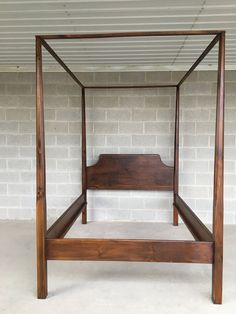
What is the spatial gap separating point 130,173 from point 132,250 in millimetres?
1900

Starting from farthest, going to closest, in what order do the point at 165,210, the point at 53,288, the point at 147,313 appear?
the point at 165,210, the point at 53,288, the point at 147,313

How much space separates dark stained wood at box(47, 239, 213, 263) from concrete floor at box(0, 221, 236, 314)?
31 cm

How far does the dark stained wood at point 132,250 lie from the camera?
2.12 meters

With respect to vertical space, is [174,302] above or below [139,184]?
below

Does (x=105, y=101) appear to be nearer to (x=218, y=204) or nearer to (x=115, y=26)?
(x=115, y=26)

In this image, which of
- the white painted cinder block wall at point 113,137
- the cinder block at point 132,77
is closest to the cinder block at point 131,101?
the white painted cinder block wall at point 113,137

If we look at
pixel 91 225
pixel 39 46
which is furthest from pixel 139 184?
pixel 39 46

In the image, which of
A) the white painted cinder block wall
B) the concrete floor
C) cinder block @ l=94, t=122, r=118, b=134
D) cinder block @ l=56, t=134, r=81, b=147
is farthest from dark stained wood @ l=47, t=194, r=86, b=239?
cinder block @ l=94, t=122, r=118, b=134

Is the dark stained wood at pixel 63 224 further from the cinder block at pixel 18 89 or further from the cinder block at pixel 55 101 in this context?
the cinder block at pixel 18 89

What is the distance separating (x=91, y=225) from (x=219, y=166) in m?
2.39

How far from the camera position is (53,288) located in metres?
2.36

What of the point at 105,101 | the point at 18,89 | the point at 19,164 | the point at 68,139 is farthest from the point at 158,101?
the point at 19,164

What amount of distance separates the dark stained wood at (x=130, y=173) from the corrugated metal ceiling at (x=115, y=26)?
50.9 inches

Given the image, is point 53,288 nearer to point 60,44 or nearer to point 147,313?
point 147,313
